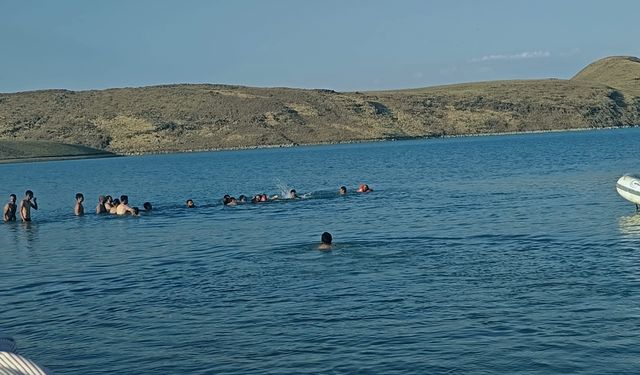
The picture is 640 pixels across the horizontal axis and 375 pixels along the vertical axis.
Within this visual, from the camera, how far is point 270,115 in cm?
16512

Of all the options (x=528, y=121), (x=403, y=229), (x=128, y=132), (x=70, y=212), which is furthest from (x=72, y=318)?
(x=528, y=121)

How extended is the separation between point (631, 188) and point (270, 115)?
13642 centimetres

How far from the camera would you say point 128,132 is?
509ft

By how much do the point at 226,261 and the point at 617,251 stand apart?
9799 mm

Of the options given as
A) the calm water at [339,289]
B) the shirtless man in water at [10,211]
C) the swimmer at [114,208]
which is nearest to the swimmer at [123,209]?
the swimmer at [114,208]

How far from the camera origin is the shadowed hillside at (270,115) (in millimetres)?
154250

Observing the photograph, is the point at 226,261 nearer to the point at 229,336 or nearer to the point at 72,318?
the point at 72,318

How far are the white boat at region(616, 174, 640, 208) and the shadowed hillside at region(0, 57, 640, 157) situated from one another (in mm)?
123960

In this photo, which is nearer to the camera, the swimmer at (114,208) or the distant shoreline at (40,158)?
the swimmer at (114,208)

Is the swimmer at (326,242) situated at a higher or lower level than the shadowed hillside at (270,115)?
lower

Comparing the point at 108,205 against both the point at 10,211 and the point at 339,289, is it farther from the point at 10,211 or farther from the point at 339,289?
the point at 339,289

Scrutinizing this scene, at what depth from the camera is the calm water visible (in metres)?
13.2

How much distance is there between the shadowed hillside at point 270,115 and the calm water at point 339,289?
387 ft

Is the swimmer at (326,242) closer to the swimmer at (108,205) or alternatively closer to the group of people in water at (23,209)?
the group of people in water at (23,209)
